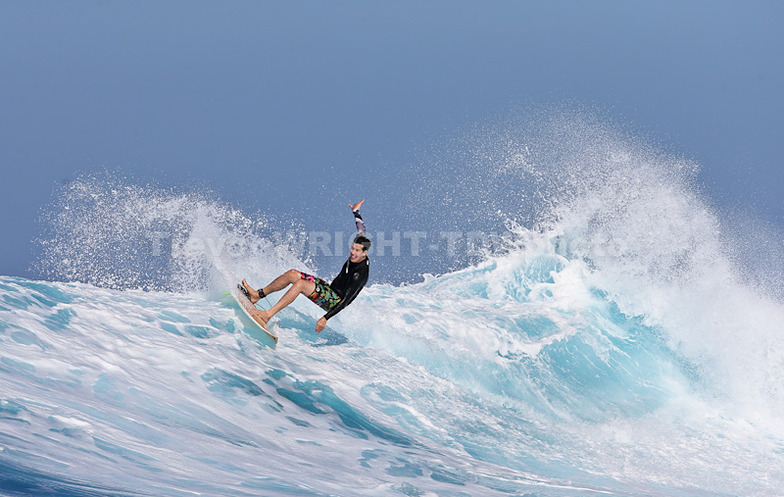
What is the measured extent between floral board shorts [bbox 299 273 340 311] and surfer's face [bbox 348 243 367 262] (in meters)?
0.49

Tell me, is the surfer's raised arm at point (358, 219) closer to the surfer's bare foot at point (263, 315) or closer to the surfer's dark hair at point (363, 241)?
the surfer's dark hair at point (363, 241)

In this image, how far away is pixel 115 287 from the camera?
9.37 m

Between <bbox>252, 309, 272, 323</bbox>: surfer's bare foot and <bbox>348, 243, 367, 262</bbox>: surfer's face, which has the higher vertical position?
<bbox>348, 243, 367, 262</bbox>: surfer's face

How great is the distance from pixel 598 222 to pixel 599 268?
123 cm

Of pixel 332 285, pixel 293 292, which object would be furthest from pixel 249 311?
pixel 332 285

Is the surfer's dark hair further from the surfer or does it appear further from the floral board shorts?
the floral board shorts

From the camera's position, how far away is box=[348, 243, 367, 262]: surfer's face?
23.8ft

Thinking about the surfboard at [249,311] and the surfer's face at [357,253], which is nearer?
the surfer's face at [357,253]

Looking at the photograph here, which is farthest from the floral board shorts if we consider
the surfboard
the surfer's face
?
the surfboard

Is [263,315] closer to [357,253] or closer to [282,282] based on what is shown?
[282,282]

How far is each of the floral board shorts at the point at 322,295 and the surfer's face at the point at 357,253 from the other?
49 centimetres

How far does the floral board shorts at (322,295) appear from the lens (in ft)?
24.7

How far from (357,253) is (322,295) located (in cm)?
71

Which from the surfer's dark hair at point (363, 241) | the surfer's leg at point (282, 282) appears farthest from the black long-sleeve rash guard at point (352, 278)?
the surfer's leg at point (282, 282)
